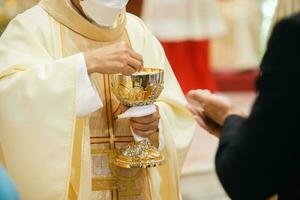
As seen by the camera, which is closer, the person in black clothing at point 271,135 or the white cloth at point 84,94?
the person in black clothing at point 271,135

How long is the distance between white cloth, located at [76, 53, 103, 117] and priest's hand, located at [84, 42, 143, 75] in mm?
22

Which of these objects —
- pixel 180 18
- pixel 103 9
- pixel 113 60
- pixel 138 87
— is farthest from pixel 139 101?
pixel 180 18

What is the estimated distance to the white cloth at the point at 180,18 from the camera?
705cm

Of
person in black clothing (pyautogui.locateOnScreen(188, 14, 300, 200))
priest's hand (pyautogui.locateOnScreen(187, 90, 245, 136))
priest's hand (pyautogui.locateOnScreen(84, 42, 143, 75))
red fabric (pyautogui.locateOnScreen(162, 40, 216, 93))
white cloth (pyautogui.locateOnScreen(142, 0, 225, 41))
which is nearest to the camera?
person in black clothing (pyautogui.locateOnScreen(188, 14, 300, 200))

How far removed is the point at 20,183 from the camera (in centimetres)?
259

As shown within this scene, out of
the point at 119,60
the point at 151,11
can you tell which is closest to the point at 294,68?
the point at 119,60

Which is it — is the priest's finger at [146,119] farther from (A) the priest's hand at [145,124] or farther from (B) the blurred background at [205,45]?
(B) the blurred background at [205,45]

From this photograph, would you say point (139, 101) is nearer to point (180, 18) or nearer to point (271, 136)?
point (271, 136)

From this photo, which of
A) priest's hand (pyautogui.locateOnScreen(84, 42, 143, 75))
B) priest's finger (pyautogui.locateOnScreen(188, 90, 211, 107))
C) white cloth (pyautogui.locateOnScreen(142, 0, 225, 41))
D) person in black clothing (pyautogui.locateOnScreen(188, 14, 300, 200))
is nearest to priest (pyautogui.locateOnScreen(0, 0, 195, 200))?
priest's hand (pyautogui.locateOnScreen(84, 42, 143, 75))

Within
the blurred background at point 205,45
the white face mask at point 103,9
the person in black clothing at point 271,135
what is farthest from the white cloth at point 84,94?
the blurred background at point 205,45

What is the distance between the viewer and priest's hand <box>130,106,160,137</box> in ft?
8.86

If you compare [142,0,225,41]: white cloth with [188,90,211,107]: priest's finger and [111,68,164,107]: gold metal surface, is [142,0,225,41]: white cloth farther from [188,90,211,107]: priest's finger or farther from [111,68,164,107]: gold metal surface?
[188,90,211,107]: priest's finger

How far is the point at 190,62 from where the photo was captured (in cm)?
752

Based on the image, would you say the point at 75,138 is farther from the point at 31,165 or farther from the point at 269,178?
the point at 269,178
